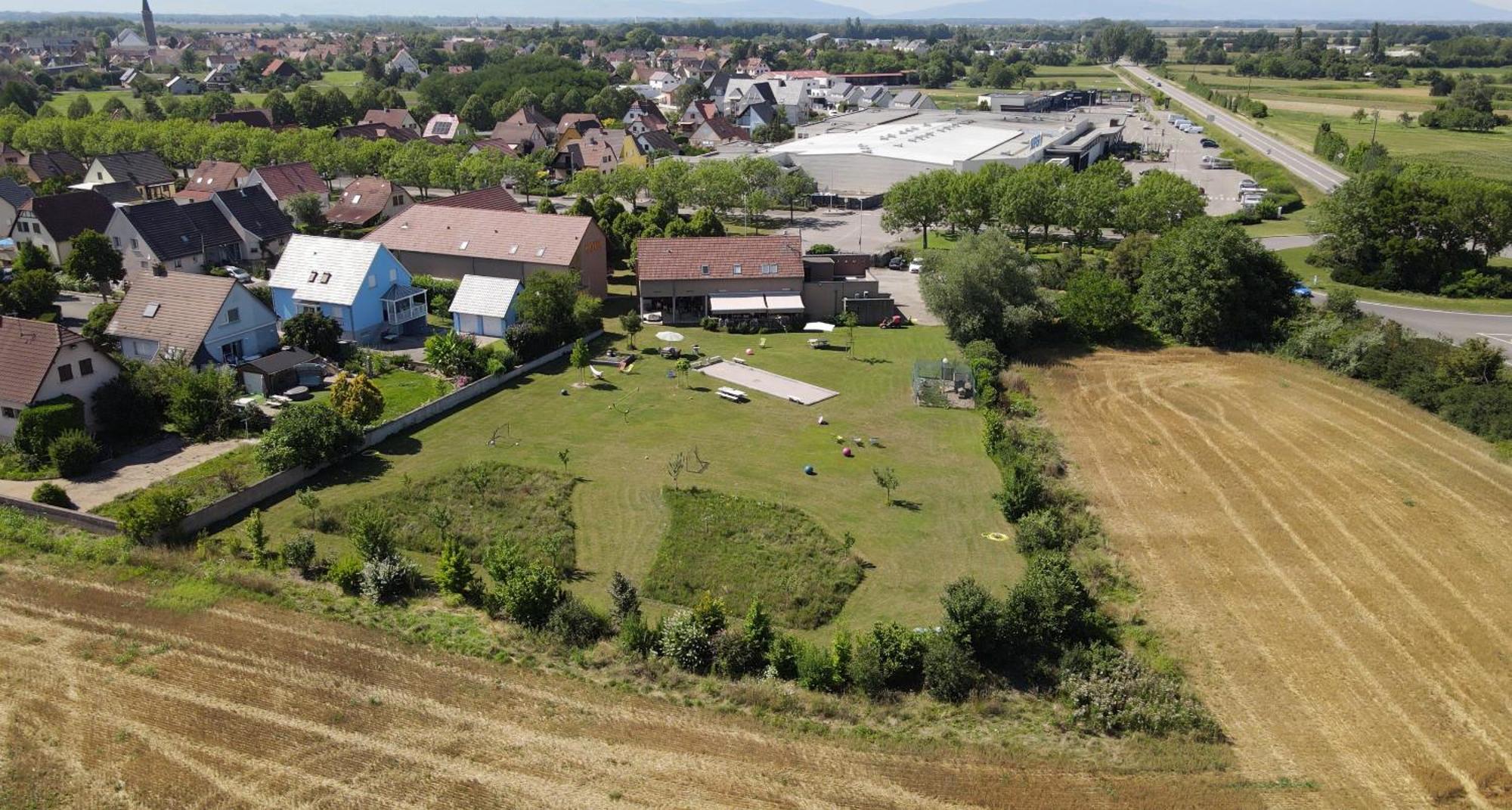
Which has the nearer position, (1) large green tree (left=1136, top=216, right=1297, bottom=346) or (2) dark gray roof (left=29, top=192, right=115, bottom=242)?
(1) large green tree (left=1136, top=216, right=1297, bottom=346)

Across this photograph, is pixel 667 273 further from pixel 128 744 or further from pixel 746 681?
pixel 128 744

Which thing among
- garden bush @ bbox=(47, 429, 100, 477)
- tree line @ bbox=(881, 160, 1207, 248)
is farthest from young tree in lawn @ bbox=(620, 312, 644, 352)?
tree line @ bbox=(881, 160, 1207, 248)

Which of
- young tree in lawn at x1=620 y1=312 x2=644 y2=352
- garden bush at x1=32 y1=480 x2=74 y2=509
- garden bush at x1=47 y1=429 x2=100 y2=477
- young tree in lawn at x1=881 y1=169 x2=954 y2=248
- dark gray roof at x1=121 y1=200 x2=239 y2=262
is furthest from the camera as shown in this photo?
young tree in lawn at x1=881 y1=169 x2=954 y2=248

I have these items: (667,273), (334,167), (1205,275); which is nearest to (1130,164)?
(1205,275)

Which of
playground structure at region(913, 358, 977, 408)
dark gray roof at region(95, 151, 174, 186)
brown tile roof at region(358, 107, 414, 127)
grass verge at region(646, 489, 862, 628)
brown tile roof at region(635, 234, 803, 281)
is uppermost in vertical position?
brown tile roof at region(358, 107, 414, 127)

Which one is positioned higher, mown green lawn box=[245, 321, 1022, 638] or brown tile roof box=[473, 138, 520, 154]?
brown tile roof box=[473, 138, 520, 154]

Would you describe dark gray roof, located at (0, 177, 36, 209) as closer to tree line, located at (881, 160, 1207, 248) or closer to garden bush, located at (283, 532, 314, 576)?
garden bush, located at (283, 532, 314, 576)
